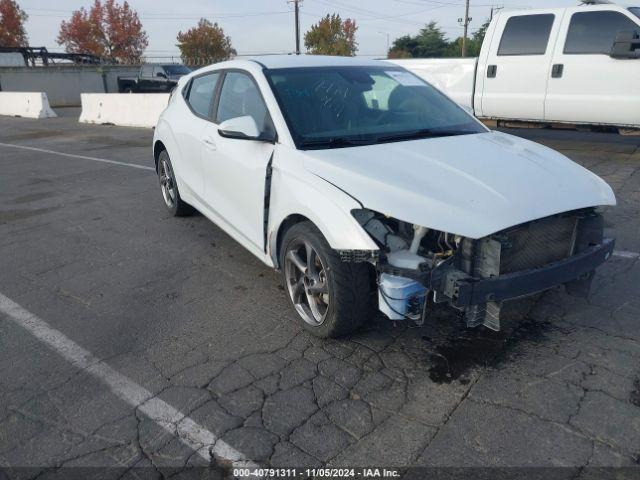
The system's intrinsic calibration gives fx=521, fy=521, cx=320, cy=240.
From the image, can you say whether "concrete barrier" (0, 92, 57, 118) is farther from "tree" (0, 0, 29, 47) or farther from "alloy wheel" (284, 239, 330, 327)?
"tree" (0, 0, 29, 47)

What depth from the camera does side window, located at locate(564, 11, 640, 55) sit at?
781cm

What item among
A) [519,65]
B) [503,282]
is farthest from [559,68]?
[503,282]

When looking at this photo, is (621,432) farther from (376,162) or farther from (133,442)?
(133,442)

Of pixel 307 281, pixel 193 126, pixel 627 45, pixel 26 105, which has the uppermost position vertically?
pixel 627 45

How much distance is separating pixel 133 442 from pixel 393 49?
2679 inches

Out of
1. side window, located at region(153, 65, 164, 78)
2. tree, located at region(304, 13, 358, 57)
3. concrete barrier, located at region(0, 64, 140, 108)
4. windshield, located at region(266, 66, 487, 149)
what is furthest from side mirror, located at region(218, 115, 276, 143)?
tree, located at region(304, 13, 358, 57)

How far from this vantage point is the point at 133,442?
2.48 meters

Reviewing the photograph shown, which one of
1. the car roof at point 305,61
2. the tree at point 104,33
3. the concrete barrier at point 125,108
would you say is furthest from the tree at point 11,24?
the car roof at point 305,61

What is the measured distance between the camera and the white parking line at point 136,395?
241cm

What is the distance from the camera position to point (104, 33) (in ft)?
185

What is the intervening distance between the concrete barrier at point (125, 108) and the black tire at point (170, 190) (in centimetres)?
959

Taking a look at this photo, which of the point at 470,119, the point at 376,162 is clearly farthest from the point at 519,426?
the point at 470,119

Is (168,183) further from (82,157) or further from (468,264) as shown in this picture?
(82,157)

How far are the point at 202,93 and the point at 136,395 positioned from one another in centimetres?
304
